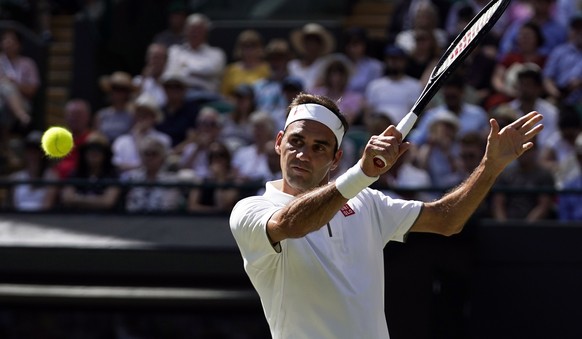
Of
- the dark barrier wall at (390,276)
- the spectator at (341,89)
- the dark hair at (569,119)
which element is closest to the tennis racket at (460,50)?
the dark barrier wall at (390,276)

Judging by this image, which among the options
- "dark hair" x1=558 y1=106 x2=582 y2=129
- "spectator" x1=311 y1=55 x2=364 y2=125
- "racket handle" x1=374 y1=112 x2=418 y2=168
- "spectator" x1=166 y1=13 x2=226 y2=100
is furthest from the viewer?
"spectator" x1=166 y1=13 x2=226 y2=100

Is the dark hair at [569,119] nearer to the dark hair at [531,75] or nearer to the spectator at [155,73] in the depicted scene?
the dark hair at [531,75]

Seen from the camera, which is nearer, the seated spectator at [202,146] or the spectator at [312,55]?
the seated spectator at [202,146]

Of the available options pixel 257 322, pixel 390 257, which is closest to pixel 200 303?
pixel 257 322

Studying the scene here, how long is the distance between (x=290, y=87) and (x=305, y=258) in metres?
6.14

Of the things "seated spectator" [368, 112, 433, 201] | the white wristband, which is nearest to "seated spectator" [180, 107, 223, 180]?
"seated spectator" [368, 112, 433, 201]

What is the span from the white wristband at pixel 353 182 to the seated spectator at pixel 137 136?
6264mm

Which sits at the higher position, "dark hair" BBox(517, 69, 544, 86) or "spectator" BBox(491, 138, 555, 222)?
"dark hair" BBox(517, 69, 544, 86)

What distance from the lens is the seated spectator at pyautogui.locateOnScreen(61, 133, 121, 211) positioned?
31.7 ft

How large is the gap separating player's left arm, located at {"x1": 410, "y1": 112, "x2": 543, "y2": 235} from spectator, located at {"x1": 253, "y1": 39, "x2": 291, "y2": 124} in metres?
5.89

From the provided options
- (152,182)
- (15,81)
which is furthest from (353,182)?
(15,81)

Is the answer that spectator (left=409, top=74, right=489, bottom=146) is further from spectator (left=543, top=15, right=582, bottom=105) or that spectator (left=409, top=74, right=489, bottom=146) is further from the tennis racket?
the tennis racket

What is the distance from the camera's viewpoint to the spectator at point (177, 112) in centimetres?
1115

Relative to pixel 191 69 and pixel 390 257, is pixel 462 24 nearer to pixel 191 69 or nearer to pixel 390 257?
pixel 191 69
